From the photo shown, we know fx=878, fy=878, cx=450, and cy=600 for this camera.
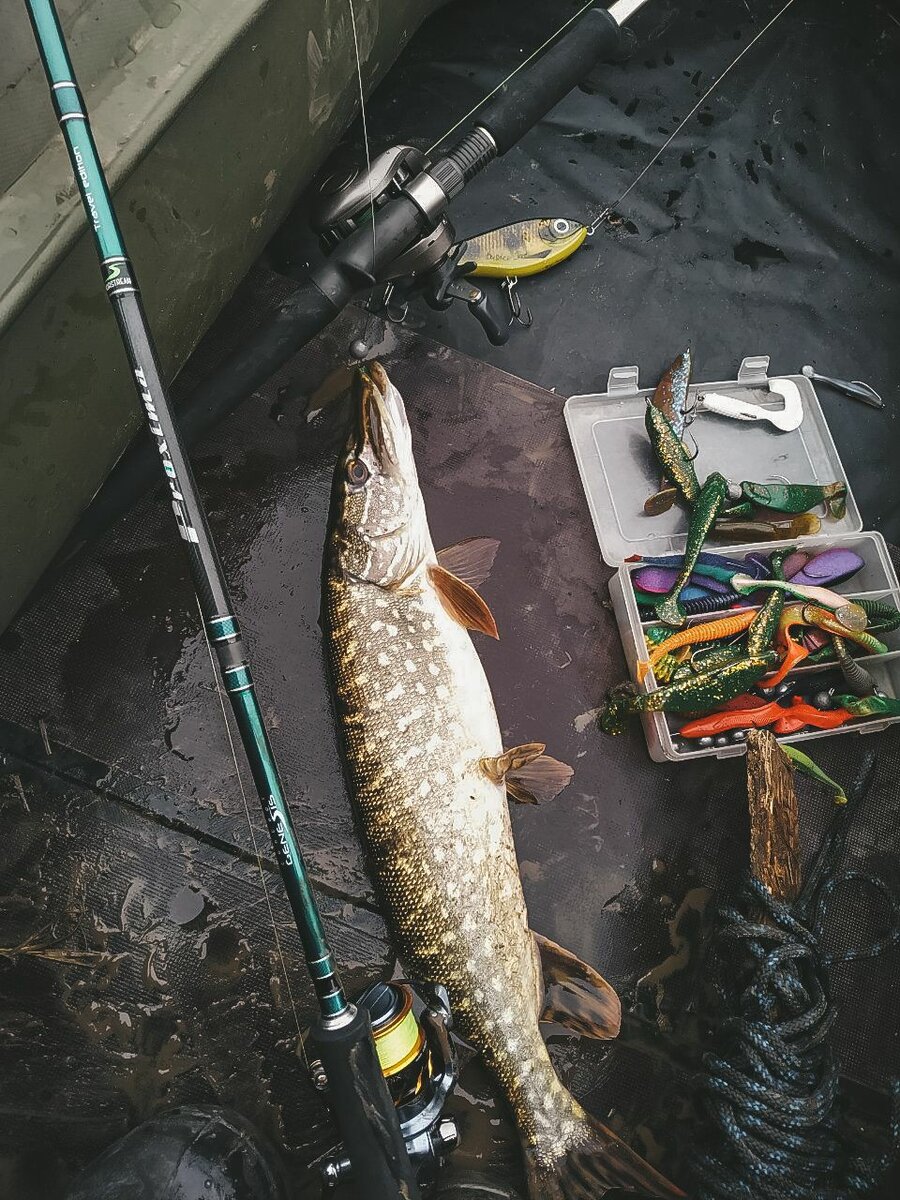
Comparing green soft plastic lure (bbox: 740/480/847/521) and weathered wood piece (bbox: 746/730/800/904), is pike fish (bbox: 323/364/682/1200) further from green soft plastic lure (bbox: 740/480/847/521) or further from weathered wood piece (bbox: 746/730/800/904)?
green soft plastic lure (bbox: 740/480/847/521)

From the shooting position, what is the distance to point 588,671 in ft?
7.36

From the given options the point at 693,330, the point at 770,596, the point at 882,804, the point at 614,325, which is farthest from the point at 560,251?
the point at 882,804

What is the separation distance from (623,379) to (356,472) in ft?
2.71

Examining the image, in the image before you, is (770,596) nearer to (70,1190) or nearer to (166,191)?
(166,191)

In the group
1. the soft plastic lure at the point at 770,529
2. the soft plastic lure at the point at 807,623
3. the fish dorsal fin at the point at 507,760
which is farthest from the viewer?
the soft plastic lure at the point at 770,529

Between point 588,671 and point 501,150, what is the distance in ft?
4.11

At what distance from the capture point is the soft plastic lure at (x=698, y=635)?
2.11m

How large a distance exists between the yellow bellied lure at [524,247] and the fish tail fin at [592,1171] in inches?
82.0

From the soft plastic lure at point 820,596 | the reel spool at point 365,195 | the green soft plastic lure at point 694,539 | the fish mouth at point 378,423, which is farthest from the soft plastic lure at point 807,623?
the reel spool at point 365,195

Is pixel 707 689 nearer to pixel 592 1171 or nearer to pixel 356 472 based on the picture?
pixel 356 472

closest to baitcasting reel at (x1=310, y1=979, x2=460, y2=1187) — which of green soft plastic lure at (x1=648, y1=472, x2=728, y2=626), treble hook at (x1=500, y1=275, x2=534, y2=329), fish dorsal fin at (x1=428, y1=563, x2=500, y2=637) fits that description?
fish dorsal fin at (x1=428, y1=563, x2=500, y2=637)

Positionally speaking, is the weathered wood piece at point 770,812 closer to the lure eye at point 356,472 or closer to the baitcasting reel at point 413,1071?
the baitcasting reel at point 413,1071

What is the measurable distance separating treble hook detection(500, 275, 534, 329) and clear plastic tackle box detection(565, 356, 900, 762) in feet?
0.92

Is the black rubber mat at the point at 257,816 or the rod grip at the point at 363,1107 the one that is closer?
the rod grip at the point at 363,1107
